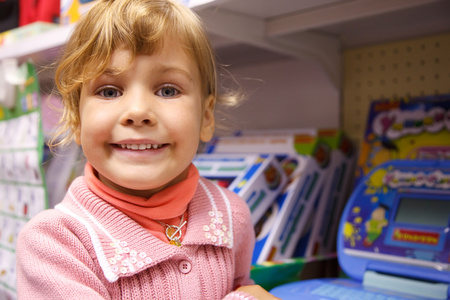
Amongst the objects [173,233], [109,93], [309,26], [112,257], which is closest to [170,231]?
[173,233]

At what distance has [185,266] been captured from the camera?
62cm

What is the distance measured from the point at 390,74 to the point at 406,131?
0.20 metres

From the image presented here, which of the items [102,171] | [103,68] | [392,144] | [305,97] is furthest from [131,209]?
[305,97]

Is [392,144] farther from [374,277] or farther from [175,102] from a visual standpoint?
[175,102]

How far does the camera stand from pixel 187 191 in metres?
0.69

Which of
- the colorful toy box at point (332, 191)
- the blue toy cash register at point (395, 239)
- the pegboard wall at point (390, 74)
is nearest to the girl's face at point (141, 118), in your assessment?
the blue toy cash register at point (395, 239)

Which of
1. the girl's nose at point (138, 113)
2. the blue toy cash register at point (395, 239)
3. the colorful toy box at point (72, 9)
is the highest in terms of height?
the colorful toy box at point (72, 9)

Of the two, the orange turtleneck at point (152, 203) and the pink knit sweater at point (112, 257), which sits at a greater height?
the orange turtleneck at point (152, 203)

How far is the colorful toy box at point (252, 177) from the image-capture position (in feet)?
3.22

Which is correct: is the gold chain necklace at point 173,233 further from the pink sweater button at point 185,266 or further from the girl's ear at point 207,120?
the girl's ear at point 207,120

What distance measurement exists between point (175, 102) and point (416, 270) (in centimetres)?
52

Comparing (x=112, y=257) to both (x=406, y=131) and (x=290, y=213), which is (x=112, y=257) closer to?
(x=290, y=213)

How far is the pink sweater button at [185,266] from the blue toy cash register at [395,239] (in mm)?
201

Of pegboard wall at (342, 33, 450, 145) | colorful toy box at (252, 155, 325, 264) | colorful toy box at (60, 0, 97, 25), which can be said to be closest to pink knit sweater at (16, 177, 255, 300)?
colorful toy box at (252, 155, 325, 264)
